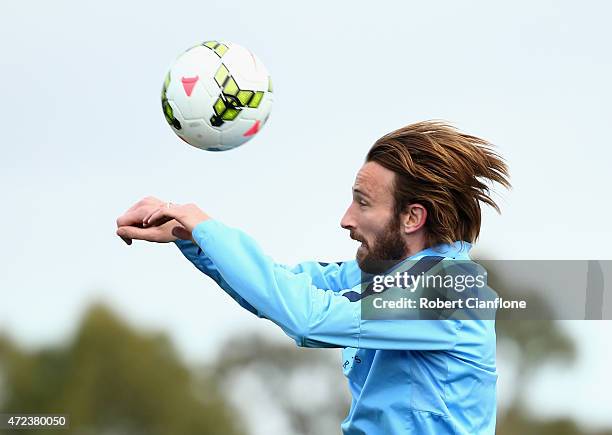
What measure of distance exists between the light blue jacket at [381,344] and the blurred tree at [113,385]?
96.5 ft

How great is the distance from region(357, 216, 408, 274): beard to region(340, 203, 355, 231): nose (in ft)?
0.46

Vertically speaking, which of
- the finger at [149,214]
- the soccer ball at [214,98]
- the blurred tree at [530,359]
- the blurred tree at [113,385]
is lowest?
the blurred tree at [530,359]

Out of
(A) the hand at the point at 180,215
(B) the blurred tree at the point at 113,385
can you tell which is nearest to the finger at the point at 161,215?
(A) the hand at the point at 180,215

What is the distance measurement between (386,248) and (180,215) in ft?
4.18

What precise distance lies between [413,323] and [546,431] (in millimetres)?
37866

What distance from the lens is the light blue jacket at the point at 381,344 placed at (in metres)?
7.23

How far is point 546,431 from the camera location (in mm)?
44062

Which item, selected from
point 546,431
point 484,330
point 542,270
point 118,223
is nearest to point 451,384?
point 484,330

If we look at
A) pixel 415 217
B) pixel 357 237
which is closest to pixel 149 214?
pixel 357 237

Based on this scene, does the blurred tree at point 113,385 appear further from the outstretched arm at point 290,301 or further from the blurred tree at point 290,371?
the outstretched arm at point 290,301

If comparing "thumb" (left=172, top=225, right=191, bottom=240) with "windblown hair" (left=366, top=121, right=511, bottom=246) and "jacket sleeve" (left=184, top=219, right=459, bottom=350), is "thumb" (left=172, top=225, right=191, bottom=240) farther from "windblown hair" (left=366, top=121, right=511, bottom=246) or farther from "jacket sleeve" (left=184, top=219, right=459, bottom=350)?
"windblown hair" (left=366, top=121, right=511, bottom=246)

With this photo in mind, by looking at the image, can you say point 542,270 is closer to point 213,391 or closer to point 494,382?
point 494,382

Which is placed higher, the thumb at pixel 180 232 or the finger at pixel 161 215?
the finger at pixel 161 215

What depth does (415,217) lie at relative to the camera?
26.1 feet
